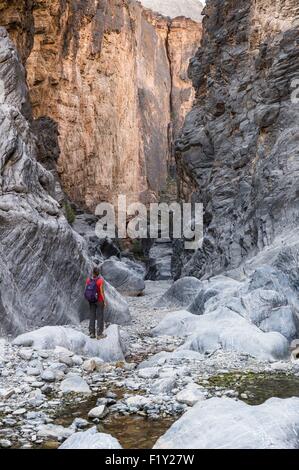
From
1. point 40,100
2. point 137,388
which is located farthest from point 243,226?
point 40,100

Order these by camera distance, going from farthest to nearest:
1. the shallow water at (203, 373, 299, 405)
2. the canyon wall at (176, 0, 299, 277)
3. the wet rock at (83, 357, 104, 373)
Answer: the canyon wall at (176, 0, 299, 277), the wet rock at (83, 357, 104, 373), the shallow water at (203, 373, 299, 405)

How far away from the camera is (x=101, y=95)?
59.8m

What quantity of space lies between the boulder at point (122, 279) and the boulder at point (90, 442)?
24914 mm

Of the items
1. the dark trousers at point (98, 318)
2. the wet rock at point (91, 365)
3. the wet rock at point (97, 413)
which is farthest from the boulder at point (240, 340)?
the wet rock at point (97, 413)

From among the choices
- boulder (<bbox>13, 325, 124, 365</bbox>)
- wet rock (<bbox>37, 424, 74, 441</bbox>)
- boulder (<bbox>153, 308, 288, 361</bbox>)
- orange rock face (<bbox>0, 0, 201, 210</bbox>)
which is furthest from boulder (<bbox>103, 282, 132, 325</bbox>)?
orange rock face (<bbox>0, 0, 201, 210</bbox>)

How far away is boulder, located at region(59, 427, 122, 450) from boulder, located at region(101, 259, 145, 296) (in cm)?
2491

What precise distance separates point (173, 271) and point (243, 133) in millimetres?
14675

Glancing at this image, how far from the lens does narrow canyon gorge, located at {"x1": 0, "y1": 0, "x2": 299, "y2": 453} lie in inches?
232

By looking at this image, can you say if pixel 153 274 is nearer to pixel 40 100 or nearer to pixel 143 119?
pixel 40 100

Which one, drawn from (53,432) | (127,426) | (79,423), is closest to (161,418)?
(127,426)

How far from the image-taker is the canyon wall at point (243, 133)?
20.5m

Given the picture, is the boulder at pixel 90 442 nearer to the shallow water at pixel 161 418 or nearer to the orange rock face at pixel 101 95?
the shallow water at pixel 161 418

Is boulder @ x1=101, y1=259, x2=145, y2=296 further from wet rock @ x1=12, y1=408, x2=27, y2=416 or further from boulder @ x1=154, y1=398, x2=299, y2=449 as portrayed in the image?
boulder @ x1=154, y1=398, x2=299, y2=449

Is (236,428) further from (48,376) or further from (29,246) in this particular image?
(29,246)
